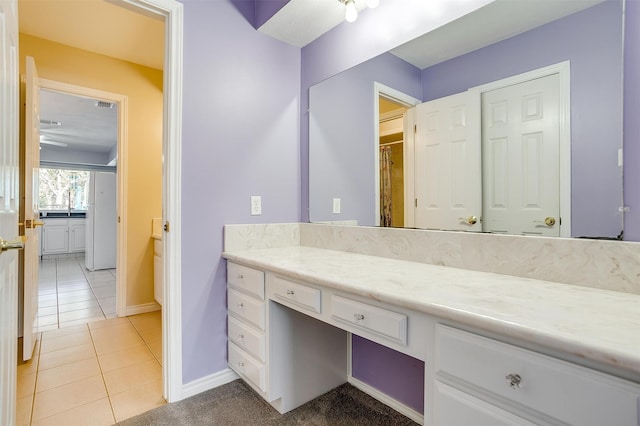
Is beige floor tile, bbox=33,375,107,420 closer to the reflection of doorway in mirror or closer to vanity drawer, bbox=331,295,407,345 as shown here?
vanity drawer, bbox=331,295,407,345

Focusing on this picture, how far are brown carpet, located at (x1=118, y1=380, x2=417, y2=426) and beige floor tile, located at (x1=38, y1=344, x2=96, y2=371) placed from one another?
102cm

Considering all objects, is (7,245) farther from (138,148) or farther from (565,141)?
(138,148)

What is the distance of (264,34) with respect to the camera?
2084mm

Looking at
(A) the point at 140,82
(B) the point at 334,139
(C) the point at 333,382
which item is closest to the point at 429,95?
(B) the point at 334,139

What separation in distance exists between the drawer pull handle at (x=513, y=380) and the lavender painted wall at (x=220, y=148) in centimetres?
156

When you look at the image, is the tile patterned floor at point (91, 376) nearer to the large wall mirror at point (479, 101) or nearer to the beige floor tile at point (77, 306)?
the beige floor tile at point (77, 306)

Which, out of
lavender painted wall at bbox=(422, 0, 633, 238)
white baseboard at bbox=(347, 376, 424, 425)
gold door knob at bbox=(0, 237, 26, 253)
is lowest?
white baseboard at bbox=(347, 376, 424, 425)

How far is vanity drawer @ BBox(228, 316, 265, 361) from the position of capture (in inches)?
63.5

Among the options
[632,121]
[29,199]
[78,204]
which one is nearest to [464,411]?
[632,121]

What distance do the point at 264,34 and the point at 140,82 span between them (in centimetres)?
187

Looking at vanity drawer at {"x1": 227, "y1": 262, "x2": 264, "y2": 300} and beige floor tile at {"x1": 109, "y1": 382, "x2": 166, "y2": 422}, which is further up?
vanity drawer at {"x1": 227, "y1": 262, "x2": 264, "y2": 300}

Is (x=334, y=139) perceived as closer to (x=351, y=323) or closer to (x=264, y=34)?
(x=264, y=34)

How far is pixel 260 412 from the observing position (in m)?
1.62

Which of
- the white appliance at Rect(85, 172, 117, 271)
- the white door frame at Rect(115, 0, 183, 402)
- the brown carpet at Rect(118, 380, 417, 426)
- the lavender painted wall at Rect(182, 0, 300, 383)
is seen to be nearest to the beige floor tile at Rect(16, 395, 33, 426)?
the brown carpet at Rect(118, 380, 417, 426)
